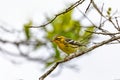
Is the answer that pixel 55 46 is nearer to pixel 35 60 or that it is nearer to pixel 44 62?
pixel 44 62

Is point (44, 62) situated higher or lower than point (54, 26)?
lower

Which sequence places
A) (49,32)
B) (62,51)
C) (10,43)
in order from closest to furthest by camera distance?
1. (62,51)
2. (49,32)
3. (10,43)

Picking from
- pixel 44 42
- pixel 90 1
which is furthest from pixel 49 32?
pixel 90 1

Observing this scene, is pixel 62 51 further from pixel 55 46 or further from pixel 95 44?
pixel 95 44

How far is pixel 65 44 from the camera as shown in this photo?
5.49 meters

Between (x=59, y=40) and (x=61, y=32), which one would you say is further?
(x=61, y=32)

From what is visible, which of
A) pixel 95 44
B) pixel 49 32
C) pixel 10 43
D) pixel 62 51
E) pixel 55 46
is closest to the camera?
pixel 95 44

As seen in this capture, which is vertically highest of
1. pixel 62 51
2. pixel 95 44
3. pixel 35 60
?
pixel 95 44

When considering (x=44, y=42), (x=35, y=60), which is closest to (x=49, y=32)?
(x=44, y=42)

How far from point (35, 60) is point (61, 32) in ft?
2.57

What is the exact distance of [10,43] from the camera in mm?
6633

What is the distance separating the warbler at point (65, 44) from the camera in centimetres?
530

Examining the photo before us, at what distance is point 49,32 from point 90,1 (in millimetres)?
2972

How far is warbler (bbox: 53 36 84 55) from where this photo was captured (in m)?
5.30
